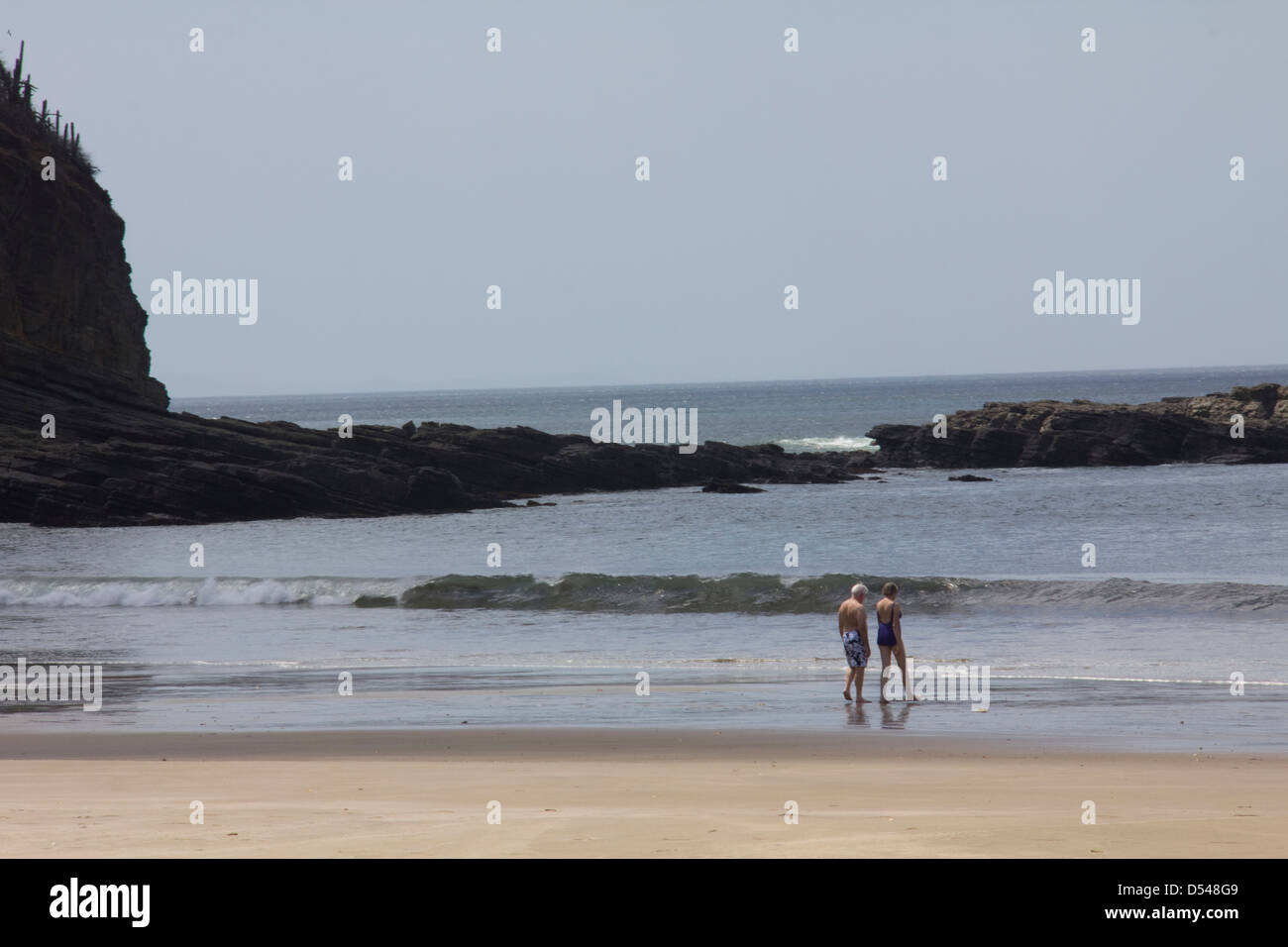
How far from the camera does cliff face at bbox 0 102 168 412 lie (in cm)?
4291

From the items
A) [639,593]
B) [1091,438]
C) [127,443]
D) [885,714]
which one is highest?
[1091,438]

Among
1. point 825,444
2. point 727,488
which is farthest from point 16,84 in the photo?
point 825,444

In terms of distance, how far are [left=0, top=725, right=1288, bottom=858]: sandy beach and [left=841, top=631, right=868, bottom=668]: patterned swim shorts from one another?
2000 millimetres

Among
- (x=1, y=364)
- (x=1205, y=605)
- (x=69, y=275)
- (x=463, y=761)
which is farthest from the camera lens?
(x=69, y=275)

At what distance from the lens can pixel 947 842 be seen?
678cm

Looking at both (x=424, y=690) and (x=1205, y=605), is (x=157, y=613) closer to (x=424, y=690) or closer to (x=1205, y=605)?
(x=424, y=690)

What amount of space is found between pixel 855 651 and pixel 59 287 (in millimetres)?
40421

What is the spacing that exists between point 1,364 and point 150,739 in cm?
3501

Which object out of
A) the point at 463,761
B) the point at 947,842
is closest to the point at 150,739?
the point at 463,761

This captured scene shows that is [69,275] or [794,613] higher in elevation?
[69,275]

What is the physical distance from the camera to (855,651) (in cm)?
1333

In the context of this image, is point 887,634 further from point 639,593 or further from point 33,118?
point 33,118

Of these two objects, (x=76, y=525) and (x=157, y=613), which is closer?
(x=157, y=613)

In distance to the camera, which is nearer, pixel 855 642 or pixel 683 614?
pixel 855 642
